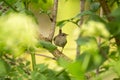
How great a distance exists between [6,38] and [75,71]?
0.31 feet

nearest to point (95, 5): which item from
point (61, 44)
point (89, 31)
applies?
point (61, 44)

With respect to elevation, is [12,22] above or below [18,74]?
above

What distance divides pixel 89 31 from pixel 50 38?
56 cm

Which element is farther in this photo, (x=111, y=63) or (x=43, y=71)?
(x=43, y=71)

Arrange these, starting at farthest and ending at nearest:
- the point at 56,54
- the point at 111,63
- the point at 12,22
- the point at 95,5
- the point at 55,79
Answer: the point at 56,54 < the point at 95,5 < the point at 55,79 < the point at 111,63 < the point at 12,22

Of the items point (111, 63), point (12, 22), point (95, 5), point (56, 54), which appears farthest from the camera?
point (56, 54)

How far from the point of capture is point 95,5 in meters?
0.61

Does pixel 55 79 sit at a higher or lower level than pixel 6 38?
lower

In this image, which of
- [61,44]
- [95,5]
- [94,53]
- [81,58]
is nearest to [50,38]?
[61,44]

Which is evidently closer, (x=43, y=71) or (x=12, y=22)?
(x=12, y=22)

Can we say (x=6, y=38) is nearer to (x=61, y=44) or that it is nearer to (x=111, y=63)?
(x=111, y=63)

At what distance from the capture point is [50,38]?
0.76 m

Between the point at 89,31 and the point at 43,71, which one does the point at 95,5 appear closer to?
the point at 43,71

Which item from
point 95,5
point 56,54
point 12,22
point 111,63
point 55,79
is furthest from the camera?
point 56,54
